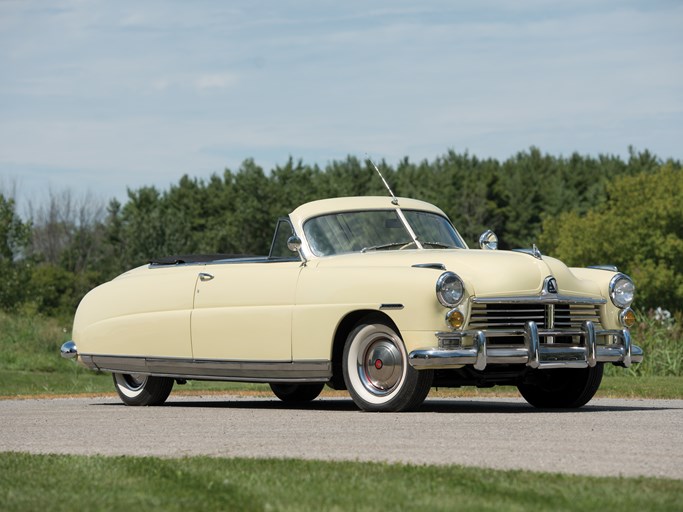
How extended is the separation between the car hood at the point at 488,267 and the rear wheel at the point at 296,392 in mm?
2476

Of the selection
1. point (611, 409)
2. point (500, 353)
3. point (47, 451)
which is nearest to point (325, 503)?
point (47, 451)

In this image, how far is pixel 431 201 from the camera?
8625 centimetres

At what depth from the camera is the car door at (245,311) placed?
11.8 metres

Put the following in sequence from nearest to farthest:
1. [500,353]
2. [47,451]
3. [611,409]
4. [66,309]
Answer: [47,451]
[500,353]
[611,409]
[66,309]

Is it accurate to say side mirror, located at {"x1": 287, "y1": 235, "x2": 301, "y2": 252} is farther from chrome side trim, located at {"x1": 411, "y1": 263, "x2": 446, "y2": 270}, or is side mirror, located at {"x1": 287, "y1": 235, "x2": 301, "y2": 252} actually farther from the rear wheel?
the rear wheel

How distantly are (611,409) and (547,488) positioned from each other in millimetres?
5961

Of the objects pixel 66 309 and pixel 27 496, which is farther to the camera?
Answer: pixel 66 309

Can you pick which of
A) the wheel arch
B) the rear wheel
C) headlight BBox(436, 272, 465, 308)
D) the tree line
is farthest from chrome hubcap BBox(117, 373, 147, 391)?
the tree line

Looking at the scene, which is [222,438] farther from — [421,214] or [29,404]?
[29,404]

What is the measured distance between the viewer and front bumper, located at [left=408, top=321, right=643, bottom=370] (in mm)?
10516

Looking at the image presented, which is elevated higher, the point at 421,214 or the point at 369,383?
the point at 421,214

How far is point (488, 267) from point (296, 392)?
3.77 meters

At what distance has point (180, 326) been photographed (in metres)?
12.8

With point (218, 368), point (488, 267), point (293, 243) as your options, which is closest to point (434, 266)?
point (488, 267)
